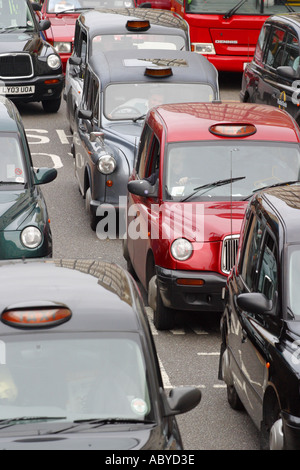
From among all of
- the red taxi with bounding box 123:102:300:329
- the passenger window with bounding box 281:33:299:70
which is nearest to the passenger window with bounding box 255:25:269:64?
the passenger window with bounding box 281:33:299:70

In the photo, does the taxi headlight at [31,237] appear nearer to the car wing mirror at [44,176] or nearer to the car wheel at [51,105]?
the car wing mirror at [44,176]

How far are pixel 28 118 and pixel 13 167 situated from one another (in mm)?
9525

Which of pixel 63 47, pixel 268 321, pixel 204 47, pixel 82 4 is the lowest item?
pixel 63 47

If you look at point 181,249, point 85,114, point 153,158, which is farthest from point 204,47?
point 181,249

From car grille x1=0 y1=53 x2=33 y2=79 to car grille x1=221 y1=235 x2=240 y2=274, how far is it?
1047 centimetres

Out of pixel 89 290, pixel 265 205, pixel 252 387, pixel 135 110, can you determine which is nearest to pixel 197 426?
pixel 252 387

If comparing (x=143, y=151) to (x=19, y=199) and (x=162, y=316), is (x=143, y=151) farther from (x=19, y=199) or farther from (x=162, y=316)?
(x=162, y=316)

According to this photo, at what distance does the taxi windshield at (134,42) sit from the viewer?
16719mm

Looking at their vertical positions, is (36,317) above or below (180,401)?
above

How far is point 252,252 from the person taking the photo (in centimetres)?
749

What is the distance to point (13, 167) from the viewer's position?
11102mm

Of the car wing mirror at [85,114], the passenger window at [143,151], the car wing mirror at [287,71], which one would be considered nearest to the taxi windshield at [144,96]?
the car wing mirror at [85,114]

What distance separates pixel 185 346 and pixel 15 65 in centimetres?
1058

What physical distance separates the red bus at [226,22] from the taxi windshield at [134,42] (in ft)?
13.2
